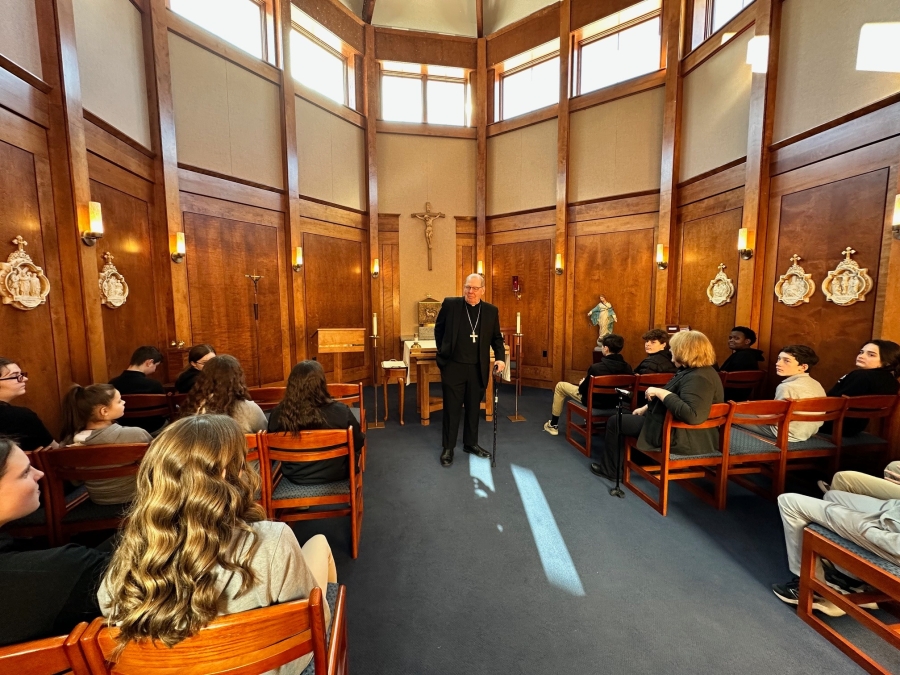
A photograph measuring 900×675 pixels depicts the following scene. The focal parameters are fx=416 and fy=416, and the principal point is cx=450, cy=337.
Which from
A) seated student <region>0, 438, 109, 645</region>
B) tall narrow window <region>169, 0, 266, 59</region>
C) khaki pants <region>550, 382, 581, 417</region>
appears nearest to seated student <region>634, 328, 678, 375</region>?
khaki pants <region>550, 382, 581, 417</region>

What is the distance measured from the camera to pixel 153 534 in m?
0.97

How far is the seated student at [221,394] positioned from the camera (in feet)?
8.03

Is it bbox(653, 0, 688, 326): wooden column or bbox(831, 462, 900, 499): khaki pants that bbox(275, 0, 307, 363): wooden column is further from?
bbox(831, 462, 900, 499): khaki pants

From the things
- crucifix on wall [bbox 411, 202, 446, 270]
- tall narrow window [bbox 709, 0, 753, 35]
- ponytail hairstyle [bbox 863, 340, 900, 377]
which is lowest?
ponytail hairstyle [bbox 863, 340, 900, 377]

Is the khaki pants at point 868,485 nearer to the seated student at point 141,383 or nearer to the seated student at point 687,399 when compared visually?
the seated student at point 687,399

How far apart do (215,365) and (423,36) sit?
7.14 m

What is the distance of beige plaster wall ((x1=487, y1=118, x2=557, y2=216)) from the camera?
7121 millimetres

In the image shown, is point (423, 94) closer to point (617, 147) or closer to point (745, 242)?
point (617, 147)

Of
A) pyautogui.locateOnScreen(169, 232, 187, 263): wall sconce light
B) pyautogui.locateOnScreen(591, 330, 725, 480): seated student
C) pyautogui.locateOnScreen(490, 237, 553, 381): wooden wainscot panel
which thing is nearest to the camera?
pyautogui.locateOnScreen(591, 330, 725, 480): seated student

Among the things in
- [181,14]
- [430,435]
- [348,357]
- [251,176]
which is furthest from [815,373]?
[181,14]

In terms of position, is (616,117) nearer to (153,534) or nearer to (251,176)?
(251,176)

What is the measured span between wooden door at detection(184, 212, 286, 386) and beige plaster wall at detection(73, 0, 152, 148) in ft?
3.79

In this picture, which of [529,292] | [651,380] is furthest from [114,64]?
[529,292]

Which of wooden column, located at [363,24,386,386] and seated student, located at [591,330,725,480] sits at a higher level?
wooden column, located at [363,24,386,386]
